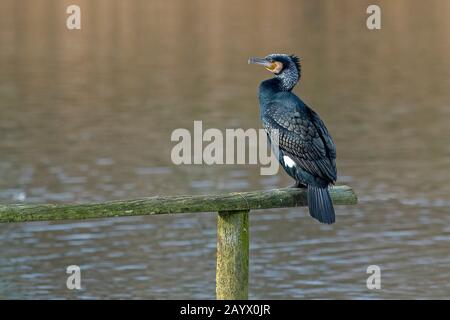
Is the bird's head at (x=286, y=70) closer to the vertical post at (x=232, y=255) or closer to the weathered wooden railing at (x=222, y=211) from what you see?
the weathered wooden railing at (x=222, y=211)

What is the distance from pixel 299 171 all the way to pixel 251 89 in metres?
19.5

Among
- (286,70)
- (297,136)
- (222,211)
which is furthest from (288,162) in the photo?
(222,211)

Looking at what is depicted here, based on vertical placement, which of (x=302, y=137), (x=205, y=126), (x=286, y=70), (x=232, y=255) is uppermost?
(x=286, y=70)

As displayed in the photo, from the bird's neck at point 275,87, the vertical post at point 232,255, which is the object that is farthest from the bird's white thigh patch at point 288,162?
the vertical post at point 232,255

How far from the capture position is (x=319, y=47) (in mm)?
34969

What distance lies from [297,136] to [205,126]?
14167 mm

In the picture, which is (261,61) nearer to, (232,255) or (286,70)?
(286,70)

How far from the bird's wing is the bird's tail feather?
0.19 m

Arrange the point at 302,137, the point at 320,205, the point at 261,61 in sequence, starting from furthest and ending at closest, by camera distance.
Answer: the point at 261,61
the point at 302,137
the point at 320,205

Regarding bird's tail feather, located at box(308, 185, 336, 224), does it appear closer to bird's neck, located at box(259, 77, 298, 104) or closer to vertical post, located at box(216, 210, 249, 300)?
vertical post, located at box(216, 210, 249, 300)

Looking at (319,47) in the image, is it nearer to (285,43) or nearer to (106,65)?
(285,43)

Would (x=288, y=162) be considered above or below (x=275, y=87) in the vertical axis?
below

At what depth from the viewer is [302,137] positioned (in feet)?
27.0

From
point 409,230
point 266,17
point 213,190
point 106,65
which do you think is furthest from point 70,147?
point 266,17
